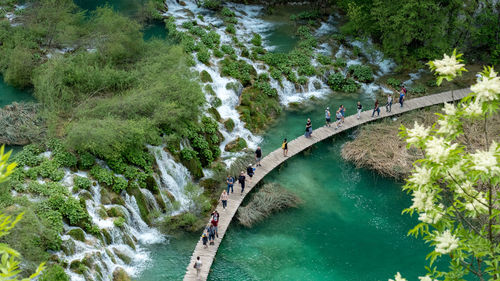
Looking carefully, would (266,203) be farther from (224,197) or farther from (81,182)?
(81,182)

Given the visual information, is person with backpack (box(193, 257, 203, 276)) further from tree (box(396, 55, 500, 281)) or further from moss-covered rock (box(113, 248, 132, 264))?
tree (box(396, 55, 500, 281))

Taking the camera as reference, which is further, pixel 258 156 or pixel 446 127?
pixel 258 156

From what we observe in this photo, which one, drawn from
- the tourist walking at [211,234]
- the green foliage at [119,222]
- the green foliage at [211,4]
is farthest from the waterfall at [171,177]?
the green foliage at [211,4]

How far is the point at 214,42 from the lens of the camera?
117ft

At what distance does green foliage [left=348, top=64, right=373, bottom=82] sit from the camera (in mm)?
35625

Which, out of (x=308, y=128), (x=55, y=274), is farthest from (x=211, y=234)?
(x=308, y=128)

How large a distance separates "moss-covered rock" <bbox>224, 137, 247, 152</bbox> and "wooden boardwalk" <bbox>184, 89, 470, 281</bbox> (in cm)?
175

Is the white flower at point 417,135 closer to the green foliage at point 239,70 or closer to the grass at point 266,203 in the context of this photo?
the grass at point 266,203

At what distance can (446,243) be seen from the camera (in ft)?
34.0

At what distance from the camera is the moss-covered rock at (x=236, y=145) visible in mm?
28250

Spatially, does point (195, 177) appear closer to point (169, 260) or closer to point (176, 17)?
point (169, 260)

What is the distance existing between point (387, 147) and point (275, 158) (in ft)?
20.7

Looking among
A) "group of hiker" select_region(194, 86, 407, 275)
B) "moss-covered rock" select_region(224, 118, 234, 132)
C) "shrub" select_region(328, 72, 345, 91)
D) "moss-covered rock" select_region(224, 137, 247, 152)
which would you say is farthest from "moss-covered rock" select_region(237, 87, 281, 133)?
"shrub" select_region(328, 72, 345, 91)

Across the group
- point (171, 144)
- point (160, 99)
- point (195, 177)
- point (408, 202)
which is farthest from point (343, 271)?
point (160, 99)
